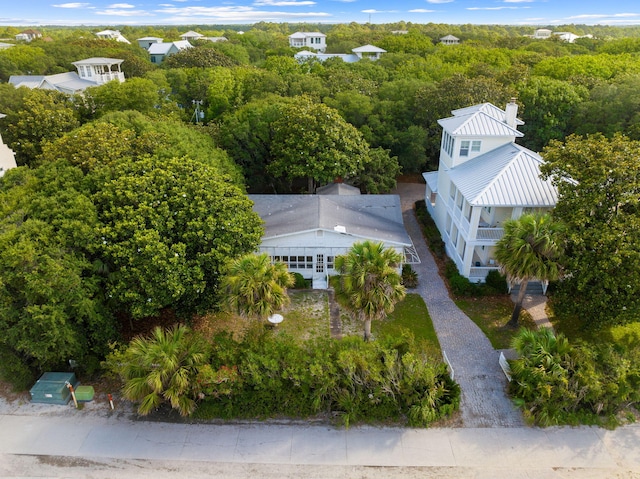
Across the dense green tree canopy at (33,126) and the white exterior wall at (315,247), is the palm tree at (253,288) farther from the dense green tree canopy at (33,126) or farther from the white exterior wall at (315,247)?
the dense green tree canopy at (33,126)

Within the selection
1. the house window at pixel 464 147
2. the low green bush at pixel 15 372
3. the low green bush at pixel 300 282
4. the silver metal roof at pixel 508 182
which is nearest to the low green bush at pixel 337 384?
the low green bush at pixel 15 372

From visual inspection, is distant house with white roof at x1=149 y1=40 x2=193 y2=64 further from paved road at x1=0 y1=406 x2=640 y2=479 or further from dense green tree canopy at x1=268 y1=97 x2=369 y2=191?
paved road at x1=0 y1=406 x2=640 y2=479

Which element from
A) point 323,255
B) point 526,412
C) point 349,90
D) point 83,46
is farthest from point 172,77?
point 526,412

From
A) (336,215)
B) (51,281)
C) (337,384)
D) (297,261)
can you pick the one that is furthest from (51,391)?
(336,215)

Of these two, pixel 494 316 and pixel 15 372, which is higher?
pixel 15 372

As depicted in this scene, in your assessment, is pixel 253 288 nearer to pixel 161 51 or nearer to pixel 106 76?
pixel 106 76

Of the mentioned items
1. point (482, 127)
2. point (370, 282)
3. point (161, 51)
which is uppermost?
point (482, 127)
